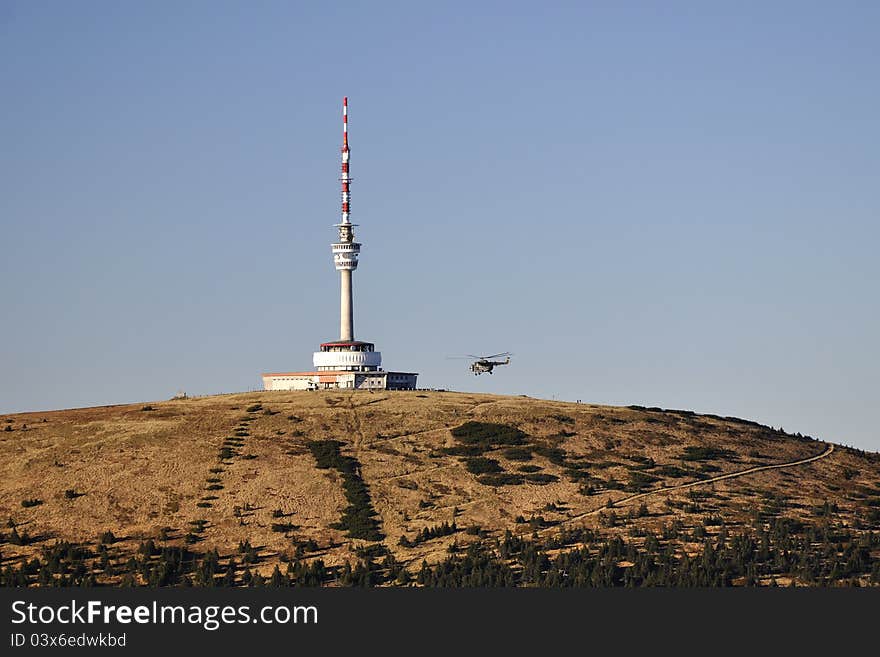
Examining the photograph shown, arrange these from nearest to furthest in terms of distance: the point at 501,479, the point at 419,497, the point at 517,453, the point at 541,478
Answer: the point at 419,497, the point at 501,479, the point at 541,478, the point at 517,453

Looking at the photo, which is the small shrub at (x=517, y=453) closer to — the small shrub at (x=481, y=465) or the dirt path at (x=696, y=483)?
the small shrub at (x=481, y=465)

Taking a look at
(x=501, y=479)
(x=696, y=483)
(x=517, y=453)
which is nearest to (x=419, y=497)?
(x=501, y=479)

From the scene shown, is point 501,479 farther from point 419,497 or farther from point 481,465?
point 419,497

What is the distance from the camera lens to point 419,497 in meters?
161

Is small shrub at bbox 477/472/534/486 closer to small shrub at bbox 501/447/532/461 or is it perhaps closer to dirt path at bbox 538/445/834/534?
small shrub at bbox 501/447/532/461

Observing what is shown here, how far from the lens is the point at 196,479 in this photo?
6442 inches

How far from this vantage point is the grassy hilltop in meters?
139

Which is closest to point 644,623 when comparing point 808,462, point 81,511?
point 81,511

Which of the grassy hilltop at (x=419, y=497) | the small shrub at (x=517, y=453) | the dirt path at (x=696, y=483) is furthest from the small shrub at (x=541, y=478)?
the dirt path at (x=696, y=483)

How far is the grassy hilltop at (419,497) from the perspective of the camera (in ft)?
457

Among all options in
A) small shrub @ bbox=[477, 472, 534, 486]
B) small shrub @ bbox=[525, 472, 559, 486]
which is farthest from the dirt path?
small shrub @ bbox=[477, 472, 534, 486]

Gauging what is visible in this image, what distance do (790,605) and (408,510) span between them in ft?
173

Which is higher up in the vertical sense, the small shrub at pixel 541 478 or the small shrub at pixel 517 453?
the small shrub at pixel 517 453

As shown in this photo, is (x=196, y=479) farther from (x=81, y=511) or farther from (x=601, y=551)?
(x=601, y=551)
